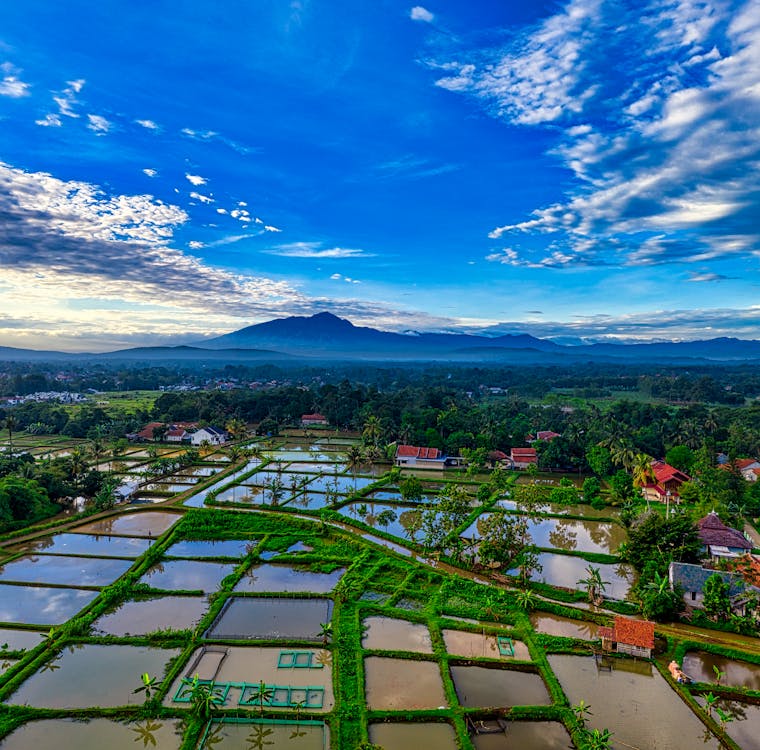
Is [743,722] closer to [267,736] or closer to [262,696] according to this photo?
[267,736]

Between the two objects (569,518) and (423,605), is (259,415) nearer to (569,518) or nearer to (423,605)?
(569,518)

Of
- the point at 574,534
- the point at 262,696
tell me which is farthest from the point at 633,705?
the point at 574,534

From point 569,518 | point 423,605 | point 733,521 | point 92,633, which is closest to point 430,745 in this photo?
point 423,605

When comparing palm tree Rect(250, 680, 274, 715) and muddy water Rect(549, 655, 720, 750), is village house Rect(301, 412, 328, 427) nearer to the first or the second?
→ muddy water Rect(549, 655, 720, 750)

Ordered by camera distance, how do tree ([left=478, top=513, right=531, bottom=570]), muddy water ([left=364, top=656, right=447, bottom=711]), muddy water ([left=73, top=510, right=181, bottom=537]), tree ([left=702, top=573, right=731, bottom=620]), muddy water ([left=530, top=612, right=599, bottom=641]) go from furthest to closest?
muddy water ([left=73, top=510, right=181, bottom=537])
tree ([left=478, top=513, right=531, bottom=570])
tree ([left=702, top=573, right=731, bottom=620])
muddy water ([left=530, top=612, right=599, bottom=641])
muddy water ([left=364, top=656, right=447, bottom=711])

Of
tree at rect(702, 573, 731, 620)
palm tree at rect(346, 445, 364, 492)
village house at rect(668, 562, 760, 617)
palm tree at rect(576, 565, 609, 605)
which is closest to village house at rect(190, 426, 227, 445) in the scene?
palm tree at rect(346, 445, 364, 492)

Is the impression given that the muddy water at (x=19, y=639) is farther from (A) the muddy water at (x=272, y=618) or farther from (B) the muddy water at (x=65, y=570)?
(A) the muddy water at (x=272, y=618)
